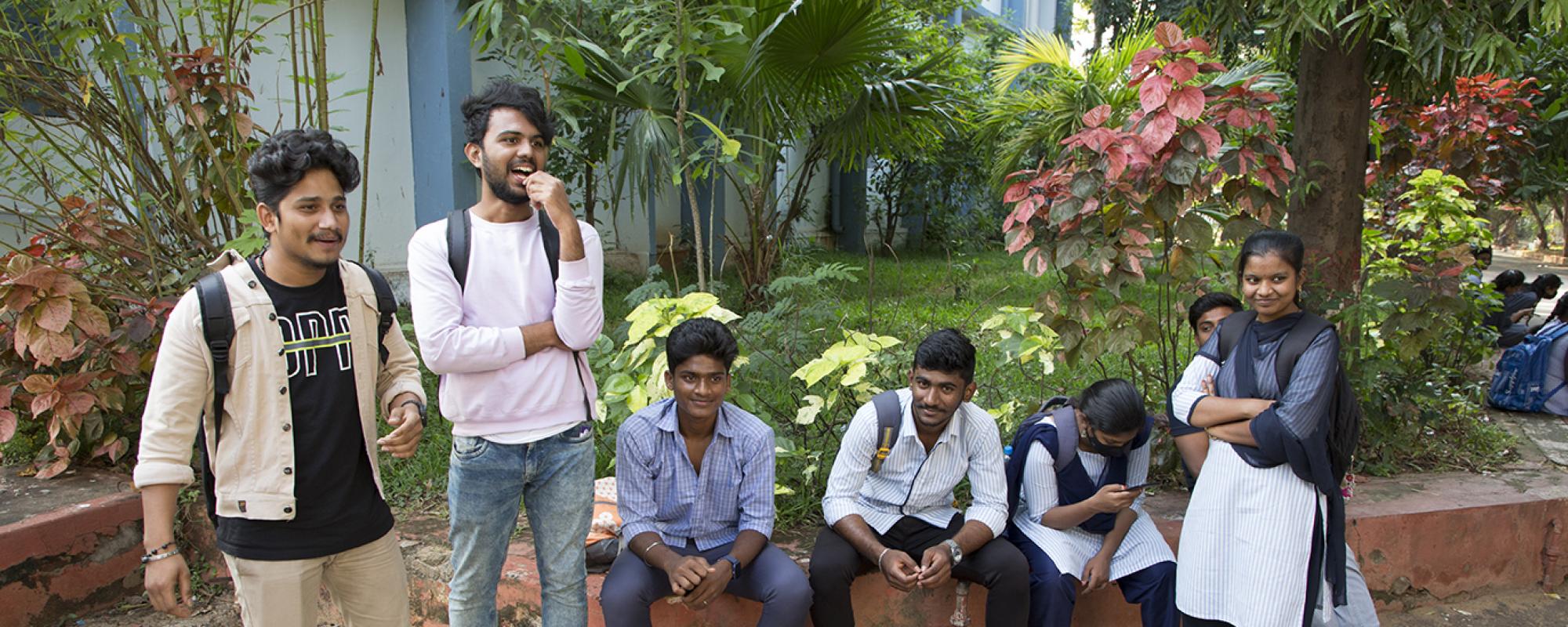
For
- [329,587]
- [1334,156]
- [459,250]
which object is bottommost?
[329,587]

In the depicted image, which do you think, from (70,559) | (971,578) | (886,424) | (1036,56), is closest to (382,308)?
(886,424)

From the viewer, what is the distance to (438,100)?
6.51 metres

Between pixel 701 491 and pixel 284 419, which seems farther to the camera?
pixel 701 491

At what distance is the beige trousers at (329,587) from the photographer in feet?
6.46

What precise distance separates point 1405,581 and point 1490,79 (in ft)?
10.5

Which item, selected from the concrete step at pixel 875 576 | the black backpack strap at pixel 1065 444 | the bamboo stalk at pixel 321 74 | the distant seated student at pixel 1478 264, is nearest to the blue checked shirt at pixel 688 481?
the concrete step at pixel 875 576

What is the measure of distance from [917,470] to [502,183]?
1451 mm

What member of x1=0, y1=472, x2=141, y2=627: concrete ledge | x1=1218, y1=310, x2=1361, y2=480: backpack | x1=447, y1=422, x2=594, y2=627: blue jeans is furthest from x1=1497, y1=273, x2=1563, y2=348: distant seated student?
x1=0, y1=472, x2=141, y2=627: concrete ledge

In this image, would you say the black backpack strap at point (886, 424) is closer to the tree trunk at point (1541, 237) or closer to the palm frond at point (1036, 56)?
the palm frond at point (1036, 56)

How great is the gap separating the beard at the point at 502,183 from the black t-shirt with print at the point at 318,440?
42 centimetres

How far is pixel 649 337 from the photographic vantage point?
10.8 ft

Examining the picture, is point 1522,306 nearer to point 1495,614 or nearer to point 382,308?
point 1495,614

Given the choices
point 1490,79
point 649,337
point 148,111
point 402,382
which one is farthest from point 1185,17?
point 148,111

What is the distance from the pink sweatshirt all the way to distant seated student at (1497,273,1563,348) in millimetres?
5880
